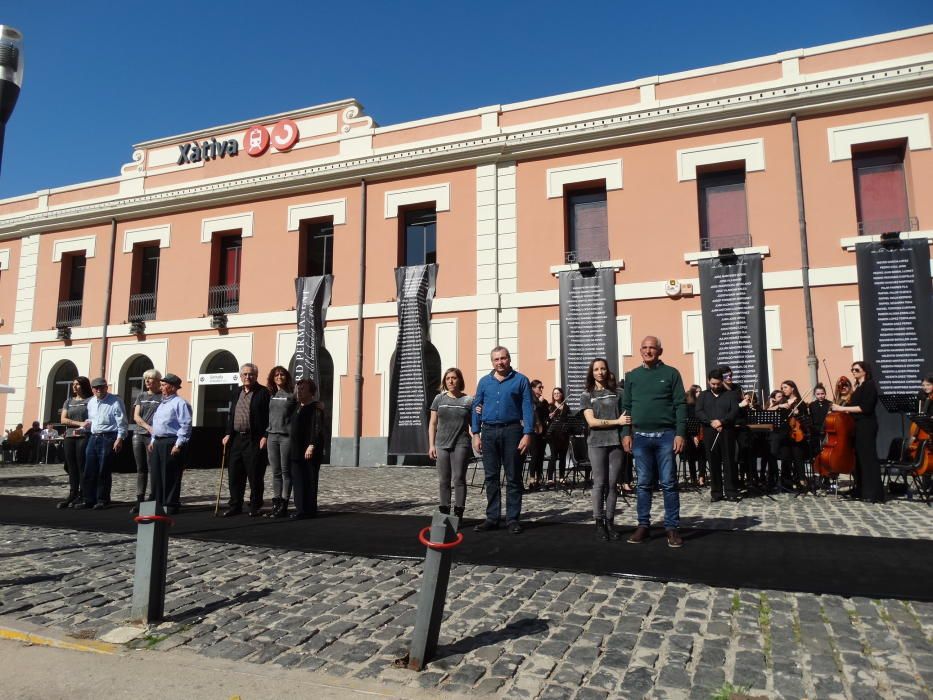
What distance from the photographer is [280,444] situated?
7.59m

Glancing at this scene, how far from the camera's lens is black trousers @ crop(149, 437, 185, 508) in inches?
296

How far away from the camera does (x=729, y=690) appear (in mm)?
2713

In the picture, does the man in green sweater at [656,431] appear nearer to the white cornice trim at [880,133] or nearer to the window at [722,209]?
the window at [722,209]

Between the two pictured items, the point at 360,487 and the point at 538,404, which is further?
the point at 360,487

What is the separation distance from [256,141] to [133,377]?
A: 8053mm

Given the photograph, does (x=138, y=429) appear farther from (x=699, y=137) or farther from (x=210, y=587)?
(x=699, y=137)

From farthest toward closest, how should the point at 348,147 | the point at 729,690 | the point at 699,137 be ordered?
the point at 348,147
the point at 699,137
the point at 729,690

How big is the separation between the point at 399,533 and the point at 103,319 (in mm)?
17433

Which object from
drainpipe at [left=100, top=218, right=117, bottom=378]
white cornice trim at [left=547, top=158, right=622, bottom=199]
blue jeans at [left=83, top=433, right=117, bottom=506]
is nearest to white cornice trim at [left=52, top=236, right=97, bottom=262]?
drainpipe at [left=100, top=218, right=117, bottom=378]

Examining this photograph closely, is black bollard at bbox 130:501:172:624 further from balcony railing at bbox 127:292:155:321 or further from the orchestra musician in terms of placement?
balcony railing at bbox 127:292:155:321

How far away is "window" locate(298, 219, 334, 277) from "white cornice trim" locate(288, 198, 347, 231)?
30 centimetres

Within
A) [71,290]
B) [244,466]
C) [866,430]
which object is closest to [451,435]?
[244,466]

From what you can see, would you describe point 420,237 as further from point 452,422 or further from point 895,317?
point 452,422

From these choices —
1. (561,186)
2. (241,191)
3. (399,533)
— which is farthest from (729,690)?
(241,191)
